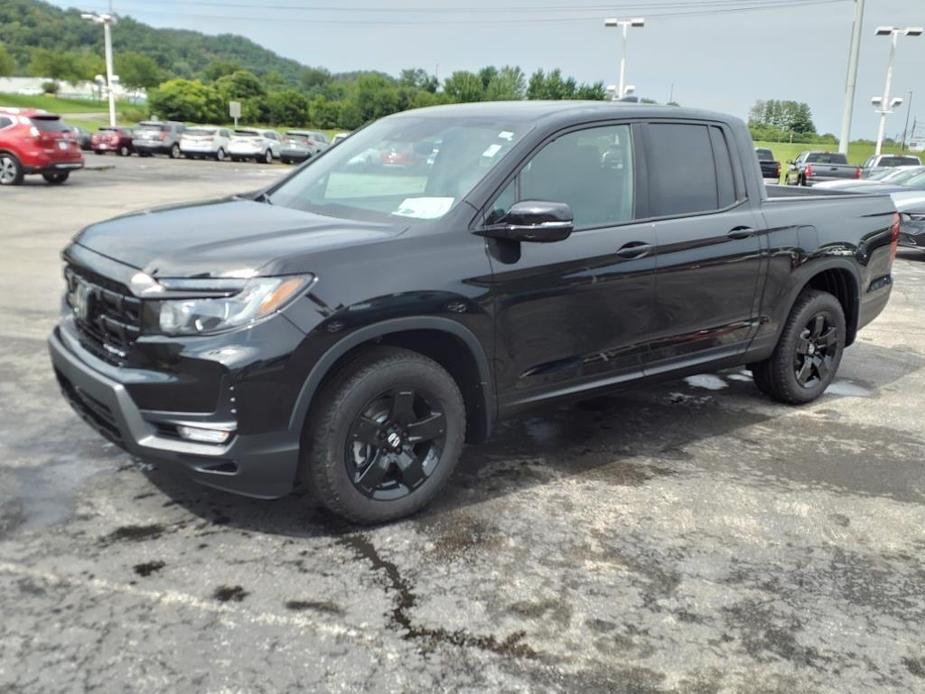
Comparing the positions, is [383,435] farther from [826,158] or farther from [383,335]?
[826,158]

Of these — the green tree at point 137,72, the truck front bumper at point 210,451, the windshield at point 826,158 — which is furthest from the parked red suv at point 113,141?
the green tree at point 137,72

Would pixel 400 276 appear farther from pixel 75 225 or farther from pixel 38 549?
pixel 75 225

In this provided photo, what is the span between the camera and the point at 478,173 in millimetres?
3992

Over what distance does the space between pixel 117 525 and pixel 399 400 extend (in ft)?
4.32

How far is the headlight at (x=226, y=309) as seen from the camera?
3.22m

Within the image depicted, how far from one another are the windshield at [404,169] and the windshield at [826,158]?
29.5 meters

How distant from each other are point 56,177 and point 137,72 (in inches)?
4190

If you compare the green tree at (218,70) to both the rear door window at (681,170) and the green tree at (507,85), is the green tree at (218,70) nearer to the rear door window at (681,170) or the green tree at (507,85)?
the green tree at (507,85)

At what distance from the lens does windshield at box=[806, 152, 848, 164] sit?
101 ft

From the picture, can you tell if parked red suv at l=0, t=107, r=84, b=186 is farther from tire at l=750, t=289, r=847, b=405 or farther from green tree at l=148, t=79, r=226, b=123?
green tree at l=148, t=79, r=226, b=123

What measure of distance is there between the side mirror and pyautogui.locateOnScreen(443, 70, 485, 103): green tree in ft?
313

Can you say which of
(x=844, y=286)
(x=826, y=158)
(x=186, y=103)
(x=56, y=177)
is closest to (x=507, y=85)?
(x=186, y=103)

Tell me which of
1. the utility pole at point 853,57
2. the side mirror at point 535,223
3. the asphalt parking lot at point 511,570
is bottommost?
the asphalt parking lot at point 511,570

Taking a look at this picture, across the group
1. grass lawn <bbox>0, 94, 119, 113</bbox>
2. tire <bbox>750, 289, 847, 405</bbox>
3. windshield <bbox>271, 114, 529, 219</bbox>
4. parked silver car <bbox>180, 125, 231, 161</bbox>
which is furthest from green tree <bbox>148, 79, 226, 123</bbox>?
tire <bbox>750, 289, 847, 405</bbox>
